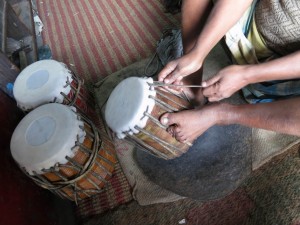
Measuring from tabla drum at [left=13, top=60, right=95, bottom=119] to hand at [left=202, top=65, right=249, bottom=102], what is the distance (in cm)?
68

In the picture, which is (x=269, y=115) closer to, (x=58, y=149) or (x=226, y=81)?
(x=226, y=81)

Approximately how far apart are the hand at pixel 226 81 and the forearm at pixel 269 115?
5cm

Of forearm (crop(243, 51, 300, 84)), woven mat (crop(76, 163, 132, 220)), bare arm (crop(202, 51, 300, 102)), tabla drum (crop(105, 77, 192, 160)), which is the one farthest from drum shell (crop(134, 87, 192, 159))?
woven mat (crop(76, 163, 132, 220))

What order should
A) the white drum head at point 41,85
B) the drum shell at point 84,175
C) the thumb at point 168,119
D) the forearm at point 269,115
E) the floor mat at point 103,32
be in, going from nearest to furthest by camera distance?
the forearm at point 269,115, the thumb at point 168,119, the drum shell at point 84,175, the white drum head at point 41,85, the floor mat at point 103,32

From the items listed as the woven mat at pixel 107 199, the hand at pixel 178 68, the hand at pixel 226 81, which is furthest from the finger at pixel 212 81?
the woven mat at pixel 107 199

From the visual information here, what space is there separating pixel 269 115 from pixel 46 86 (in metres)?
0.96

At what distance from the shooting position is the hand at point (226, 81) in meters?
0.94

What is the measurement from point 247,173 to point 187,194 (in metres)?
0.26

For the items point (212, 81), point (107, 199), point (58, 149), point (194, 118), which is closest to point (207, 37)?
point (212, 81)

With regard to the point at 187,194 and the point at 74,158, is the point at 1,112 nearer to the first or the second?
the point at 74,158

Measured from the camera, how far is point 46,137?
1084mm

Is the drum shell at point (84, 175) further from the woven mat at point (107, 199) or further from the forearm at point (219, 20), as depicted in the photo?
the forearm at point (219, 20)

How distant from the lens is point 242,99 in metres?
1.34

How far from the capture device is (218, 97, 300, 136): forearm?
84cm
